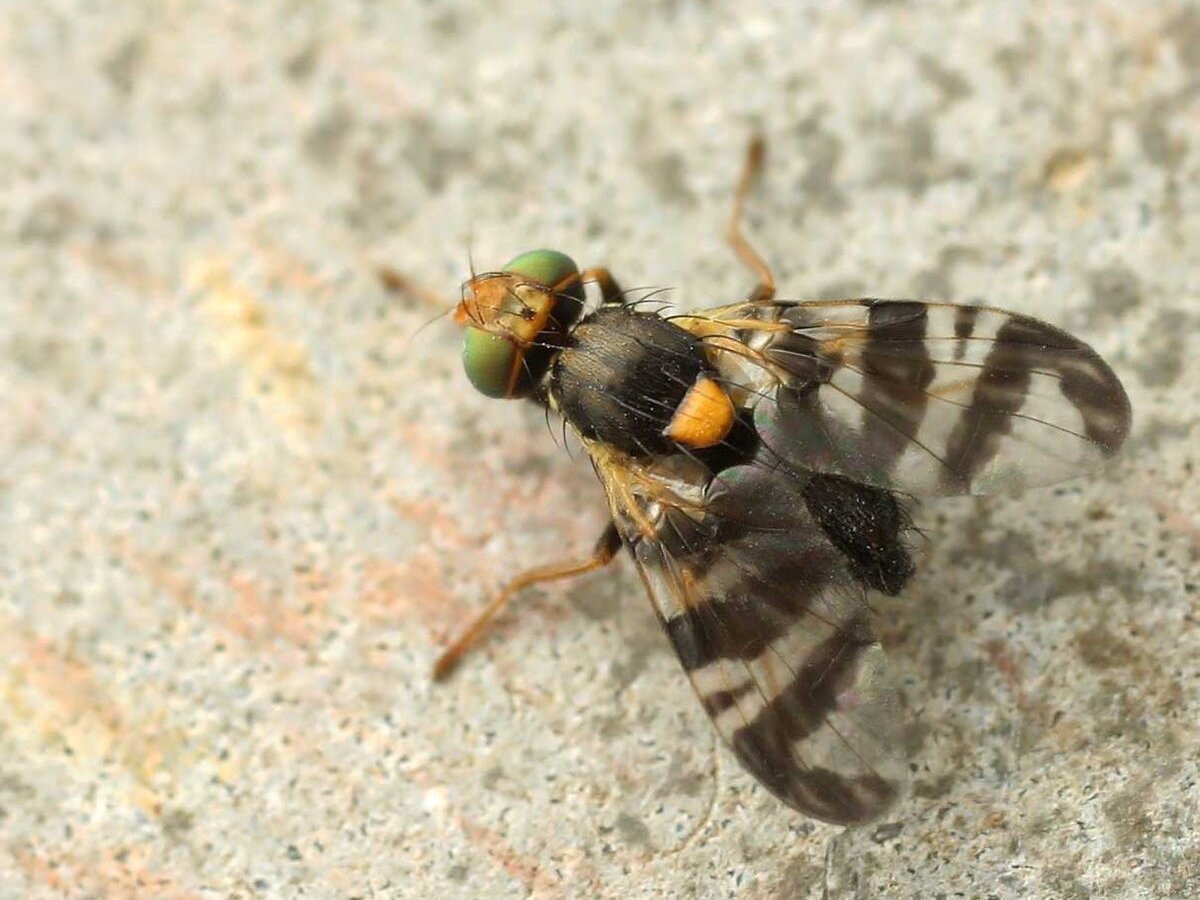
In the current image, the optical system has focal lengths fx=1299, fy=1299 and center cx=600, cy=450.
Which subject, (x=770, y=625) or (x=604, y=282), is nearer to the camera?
(x=770, y=625)

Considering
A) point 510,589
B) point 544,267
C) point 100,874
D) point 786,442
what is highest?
point 544,267

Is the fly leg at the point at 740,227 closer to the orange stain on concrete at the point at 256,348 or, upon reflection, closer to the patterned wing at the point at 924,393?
the patterned wing at the point at 924,393

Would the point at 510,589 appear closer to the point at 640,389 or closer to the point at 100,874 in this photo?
the point at 640,389

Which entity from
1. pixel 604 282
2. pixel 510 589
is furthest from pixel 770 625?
pixel 604 282

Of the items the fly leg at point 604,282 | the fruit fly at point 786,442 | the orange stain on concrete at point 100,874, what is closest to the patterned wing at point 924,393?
the fruit fly at point 786,442

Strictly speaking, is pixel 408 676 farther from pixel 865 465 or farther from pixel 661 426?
pixel 865 465

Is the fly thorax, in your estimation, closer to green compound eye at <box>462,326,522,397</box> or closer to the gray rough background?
green compound eye at <box>462,326,522,397</box>
